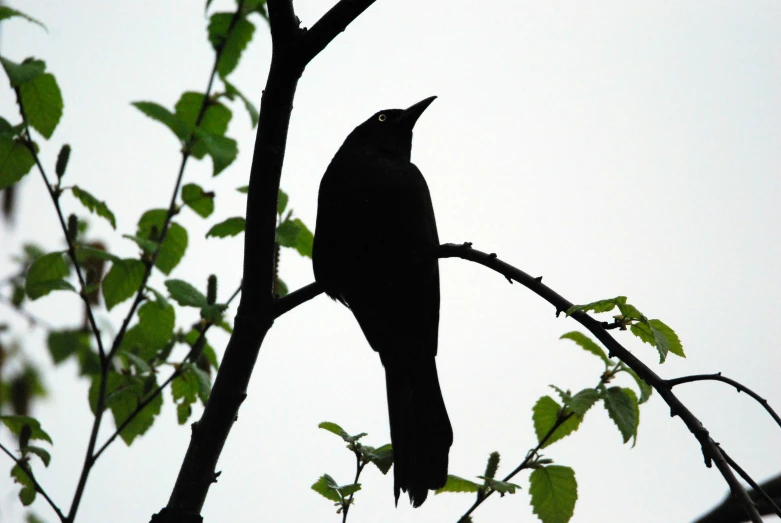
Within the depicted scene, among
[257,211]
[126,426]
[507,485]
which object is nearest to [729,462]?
[507,485]

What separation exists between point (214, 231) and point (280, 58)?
1.05 metres

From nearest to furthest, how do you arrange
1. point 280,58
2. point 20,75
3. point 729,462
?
1. point 729,462
2. point 280,58
3. point 20,75

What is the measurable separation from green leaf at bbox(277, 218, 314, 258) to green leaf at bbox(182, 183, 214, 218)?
1.34 ft

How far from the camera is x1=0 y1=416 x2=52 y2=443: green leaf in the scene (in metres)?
2.61

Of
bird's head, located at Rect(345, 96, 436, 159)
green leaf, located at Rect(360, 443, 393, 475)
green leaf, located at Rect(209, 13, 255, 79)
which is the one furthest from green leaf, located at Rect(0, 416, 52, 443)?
bird's head, located at Rect(345, 96, 436, 159)

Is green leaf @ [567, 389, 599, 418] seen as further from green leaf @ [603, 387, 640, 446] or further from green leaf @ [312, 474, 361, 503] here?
green leaf @ [312, 474, 361, 503]

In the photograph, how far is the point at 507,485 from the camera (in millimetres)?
2244

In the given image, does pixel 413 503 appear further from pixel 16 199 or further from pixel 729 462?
pixel 16 199

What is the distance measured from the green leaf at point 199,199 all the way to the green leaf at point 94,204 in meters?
0.31

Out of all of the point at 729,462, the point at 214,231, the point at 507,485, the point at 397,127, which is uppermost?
the point at 397,127

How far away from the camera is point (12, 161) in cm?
289

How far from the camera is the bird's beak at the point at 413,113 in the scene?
13.4 feet

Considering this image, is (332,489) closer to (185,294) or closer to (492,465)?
(492,465)

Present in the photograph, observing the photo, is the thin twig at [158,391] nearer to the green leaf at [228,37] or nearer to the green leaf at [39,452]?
the green leaf at [39,452]
